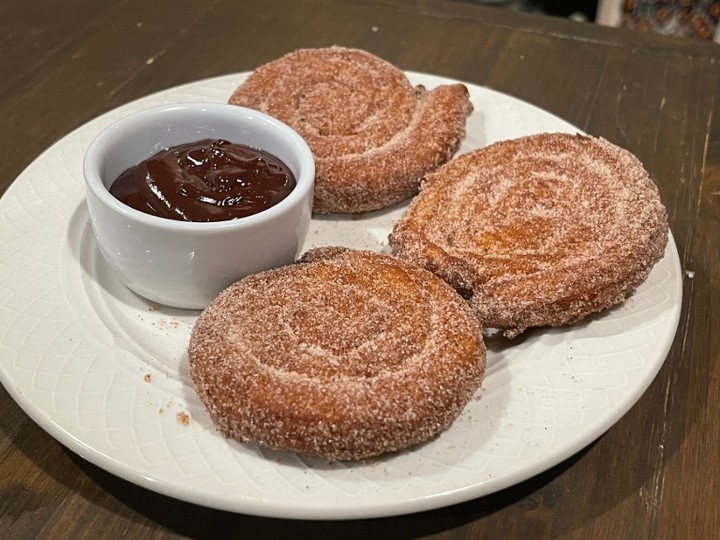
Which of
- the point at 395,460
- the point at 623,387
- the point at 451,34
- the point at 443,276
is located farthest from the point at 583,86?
the point at 395,460

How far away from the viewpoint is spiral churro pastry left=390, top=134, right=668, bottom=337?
1.66 meters

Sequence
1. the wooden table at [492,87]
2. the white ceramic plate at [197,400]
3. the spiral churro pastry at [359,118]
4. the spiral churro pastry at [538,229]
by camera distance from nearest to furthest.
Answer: the white ceramic plate at [197,400] < the wooden table at [492,87] < the spiral churro pastry at [538,229] < the spiral churro pastry at [359,118]

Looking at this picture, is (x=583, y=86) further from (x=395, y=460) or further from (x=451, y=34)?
(x=395, y=460)

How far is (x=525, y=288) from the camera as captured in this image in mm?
1659

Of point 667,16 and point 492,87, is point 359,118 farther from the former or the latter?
point 667,16

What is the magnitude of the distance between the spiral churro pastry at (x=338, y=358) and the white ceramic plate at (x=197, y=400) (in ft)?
0.20

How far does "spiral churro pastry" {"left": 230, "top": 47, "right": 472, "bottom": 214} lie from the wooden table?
2.32ft

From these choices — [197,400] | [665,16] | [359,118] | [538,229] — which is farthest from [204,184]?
[665,16]

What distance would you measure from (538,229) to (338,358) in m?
0.65

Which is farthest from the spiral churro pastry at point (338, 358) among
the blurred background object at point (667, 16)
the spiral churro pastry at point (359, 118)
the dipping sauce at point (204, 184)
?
the blurred background object at point (667, 16)

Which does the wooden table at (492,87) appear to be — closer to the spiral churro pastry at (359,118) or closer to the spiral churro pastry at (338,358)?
the spiral churro pastry at (338,358)

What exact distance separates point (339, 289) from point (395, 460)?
0.40 m

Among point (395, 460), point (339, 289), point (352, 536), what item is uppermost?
point (339, 289)

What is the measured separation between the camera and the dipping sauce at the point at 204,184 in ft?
5.53
